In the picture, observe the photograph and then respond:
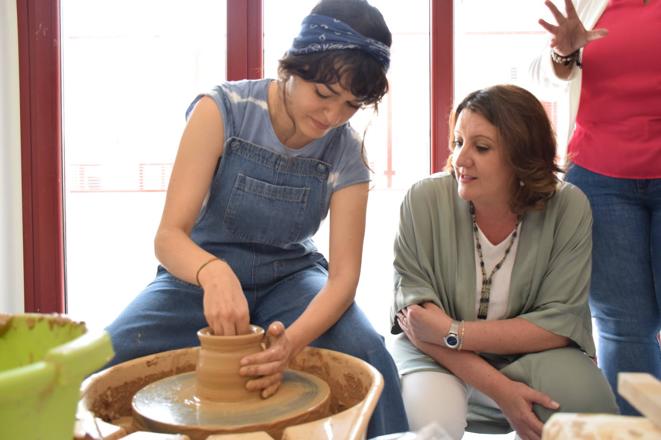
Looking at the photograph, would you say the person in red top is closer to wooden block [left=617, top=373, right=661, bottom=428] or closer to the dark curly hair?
the dark curly hair

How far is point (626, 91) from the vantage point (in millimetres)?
1847

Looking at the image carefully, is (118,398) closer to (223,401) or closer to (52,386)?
(223,401)

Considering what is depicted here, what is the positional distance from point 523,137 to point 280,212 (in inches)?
27.2

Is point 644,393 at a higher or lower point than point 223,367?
higher

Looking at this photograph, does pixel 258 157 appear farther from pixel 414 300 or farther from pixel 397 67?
pixel 397 67

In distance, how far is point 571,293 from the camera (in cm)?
175

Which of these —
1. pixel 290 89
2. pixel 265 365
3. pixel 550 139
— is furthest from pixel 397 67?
pixel 265 365

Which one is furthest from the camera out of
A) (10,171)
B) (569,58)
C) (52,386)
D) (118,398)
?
(10,171)

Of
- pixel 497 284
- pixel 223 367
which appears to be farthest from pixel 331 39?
pixel 497 284

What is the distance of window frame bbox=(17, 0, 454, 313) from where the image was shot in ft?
9.31

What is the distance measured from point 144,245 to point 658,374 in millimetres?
2274

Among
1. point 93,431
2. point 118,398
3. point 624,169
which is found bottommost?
point 118,398

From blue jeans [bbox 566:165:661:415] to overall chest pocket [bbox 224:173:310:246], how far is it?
0.89 m

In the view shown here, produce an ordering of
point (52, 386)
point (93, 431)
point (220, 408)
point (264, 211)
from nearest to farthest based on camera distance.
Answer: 1. point (52, 386)
2. point (93, 431)
3. point (220, 408)
4. point (264, 211)
